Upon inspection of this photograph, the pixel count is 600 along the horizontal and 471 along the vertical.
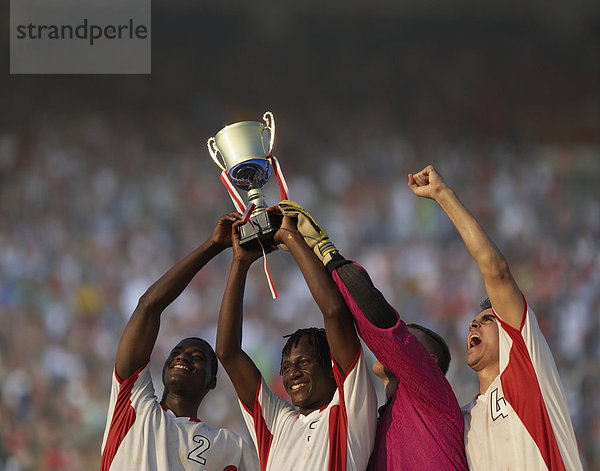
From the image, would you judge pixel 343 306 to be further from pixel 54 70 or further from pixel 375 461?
pixel 54 70

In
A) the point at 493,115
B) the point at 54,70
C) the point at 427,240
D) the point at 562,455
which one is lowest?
the point at 562,455

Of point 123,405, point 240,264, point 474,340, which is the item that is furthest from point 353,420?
point 123,405

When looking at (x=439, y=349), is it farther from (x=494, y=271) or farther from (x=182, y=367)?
(x=182, y=367)

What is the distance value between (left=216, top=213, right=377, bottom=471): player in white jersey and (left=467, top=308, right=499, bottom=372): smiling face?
38cm

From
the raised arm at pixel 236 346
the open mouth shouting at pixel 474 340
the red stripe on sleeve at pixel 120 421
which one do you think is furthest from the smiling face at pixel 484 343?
the red stripe on sleeve at pixel 120 421

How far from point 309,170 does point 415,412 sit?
5.70 meters

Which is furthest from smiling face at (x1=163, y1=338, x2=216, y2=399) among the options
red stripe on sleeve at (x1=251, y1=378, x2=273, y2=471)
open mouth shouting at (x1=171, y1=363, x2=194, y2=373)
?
red stripe on sleeve at (x1=251, y1=378, x2=273, y2=471)

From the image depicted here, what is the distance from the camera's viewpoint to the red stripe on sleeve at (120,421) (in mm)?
2822

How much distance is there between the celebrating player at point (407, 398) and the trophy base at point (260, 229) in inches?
17.9

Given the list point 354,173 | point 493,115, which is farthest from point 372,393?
point 493,115

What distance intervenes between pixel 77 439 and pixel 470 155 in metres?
5.07

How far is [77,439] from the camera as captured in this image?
6.45m

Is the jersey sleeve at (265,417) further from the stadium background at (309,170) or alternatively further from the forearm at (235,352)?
the stadium background at (309,170)

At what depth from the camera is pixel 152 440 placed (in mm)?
2820
